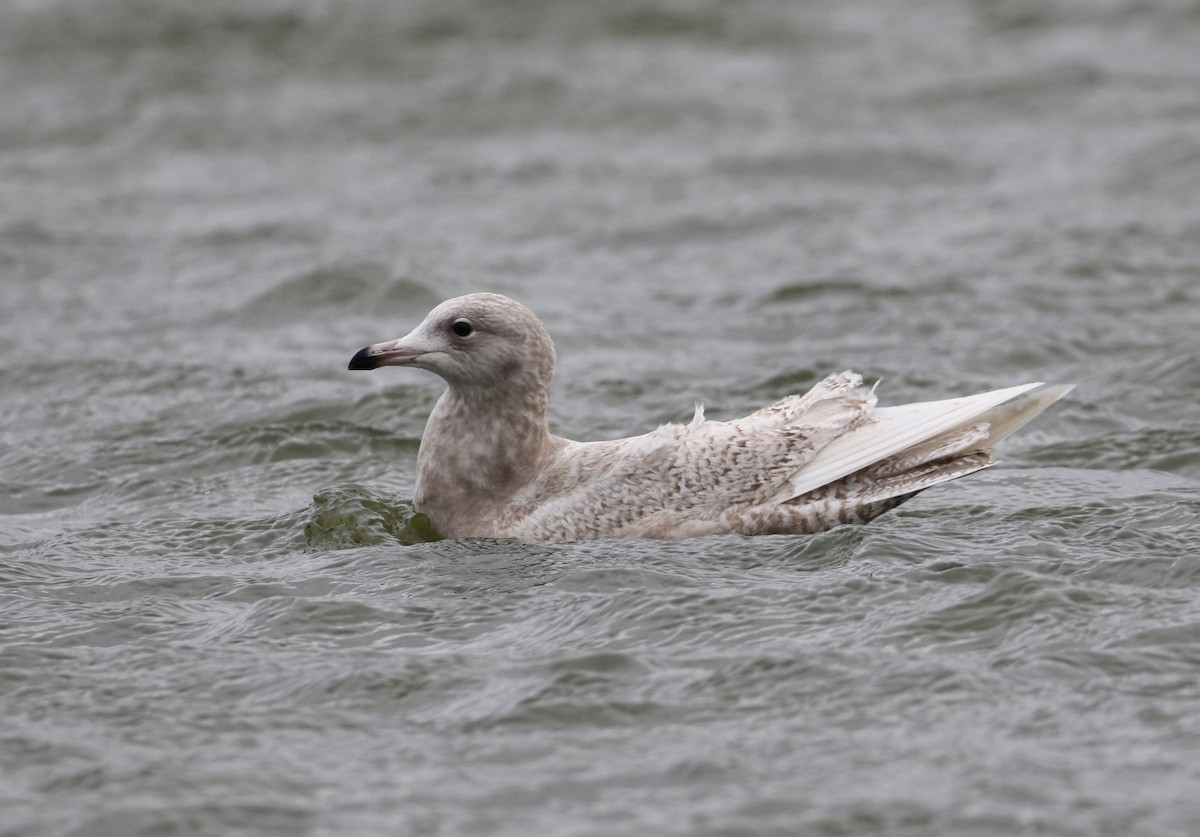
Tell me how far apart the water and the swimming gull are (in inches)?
7.7

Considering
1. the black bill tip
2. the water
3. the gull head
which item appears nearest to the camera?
the water

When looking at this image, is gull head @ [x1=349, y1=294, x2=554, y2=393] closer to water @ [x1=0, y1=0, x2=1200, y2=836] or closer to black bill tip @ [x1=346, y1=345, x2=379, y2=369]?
black bill tip @ [x1=346, y1=345, x2=379, y2=369]

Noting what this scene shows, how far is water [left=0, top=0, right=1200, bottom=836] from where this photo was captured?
6.18 metres

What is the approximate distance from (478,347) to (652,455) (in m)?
0.96

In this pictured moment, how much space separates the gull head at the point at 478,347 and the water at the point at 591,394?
2.70 ft

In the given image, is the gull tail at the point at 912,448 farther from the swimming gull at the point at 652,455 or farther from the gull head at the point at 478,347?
the gull head at the point at 478,347

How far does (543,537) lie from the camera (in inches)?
323

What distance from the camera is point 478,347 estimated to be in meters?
8.36

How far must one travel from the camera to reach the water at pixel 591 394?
6.18 metres

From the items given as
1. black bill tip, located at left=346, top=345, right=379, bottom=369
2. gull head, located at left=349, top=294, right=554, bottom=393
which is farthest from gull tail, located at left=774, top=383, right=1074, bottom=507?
black bill tip, located at left=346, top=345, right=379, bottom=369

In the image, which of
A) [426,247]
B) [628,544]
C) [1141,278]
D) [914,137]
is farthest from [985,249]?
[628,544]

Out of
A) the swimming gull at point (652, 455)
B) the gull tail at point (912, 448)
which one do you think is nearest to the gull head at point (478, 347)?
the swimming gull at point (652, 455)

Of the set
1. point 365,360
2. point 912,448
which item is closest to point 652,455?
point 912,448

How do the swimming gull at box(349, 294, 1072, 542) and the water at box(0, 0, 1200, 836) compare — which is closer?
the water at box(0, 0, 1200, 836)
